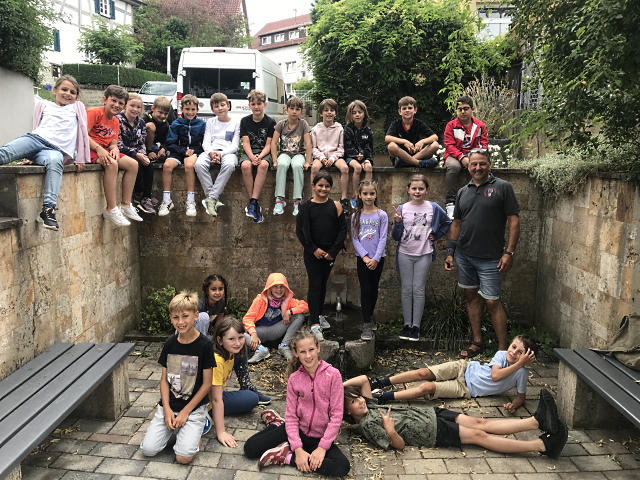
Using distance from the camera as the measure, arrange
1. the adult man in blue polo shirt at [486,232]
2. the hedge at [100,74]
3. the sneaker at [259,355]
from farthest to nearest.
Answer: the hedge at [100,74], the sneaker at [259,355], the adult man in blue polo shirt at [486,232]

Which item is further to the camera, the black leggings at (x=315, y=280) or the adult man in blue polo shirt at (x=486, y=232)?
the black leggings at (x=315, y=280)

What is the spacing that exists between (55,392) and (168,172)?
319 cm

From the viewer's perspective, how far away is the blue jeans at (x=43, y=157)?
4.30 metres

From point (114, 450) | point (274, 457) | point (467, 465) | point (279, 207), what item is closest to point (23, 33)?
point (279, 207)

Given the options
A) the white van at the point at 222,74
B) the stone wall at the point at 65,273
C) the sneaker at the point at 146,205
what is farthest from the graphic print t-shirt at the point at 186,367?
the white van at the point at 222,74

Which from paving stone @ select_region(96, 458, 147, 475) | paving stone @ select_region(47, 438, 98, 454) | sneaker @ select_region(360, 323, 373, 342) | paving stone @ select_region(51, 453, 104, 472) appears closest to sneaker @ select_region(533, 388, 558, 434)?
sneaker @ select_region(360, 323, 373, 342)

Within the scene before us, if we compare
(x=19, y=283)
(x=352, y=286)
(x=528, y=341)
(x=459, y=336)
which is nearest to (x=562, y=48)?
(x=528, y=341)

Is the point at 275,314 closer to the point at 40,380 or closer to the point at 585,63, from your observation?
the point at 40,380

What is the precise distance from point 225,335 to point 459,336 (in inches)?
114

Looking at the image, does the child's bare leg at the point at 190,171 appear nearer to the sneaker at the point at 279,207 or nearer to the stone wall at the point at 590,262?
A: the sneaker at the point at 279,207

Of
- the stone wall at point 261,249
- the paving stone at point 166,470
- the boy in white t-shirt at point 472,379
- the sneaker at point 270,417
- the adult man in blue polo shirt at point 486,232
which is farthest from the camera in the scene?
the stone wall at point 261,249

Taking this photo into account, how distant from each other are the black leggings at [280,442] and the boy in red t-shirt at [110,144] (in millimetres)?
2951

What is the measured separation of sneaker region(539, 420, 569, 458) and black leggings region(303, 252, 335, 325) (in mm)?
2626

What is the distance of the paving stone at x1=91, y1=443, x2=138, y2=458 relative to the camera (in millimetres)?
3686
